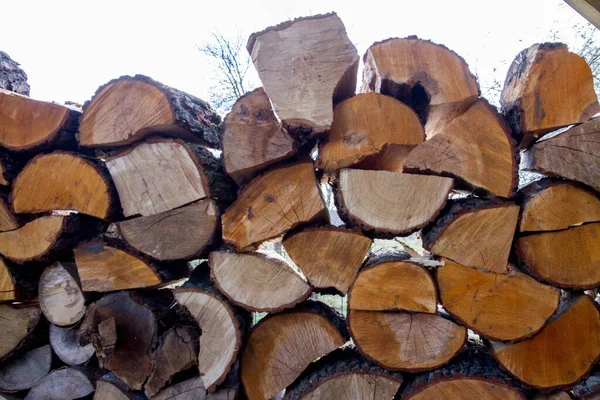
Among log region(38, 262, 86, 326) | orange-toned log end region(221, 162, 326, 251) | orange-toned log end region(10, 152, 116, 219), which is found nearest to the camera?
orange-toned log end region(221, 162, 326, 251)

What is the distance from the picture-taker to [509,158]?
1242 mm

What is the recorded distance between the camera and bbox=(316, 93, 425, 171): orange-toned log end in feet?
4.14

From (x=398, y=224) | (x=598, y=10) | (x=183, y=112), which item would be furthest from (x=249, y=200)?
(x=598, y=10)

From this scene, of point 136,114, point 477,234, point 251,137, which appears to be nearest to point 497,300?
point 477,234

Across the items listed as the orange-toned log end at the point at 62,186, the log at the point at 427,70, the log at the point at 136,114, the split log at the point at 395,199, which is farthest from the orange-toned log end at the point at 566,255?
the orange-toned log end at the point at 62,186

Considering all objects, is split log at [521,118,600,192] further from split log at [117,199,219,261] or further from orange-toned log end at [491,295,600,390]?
split log at [117,199,219,261]

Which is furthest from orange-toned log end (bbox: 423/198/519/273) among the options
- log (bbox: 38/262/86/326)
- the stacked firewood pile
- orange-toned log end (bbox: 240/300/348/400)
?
log (bbox: 38/262/86/326)

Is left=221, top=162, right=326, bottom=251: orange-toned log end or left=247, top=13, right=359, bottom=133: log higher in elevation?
left=247, top=13, right=359, bottom=133: log

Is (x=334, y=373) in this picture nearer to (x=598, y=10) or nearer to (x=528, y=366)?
(x=528, y=366)

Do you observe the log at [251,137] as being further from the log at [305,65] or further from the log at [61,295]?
the log at [61,295]

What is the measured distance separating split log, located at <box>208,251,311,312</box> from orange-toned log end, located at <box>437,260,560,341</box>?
20.0 inches

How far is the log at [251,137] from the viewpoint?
1287mm

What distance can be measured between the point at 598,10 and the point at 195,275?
197 centimetres

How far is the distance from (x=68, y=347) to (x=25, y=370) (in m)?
0.28
